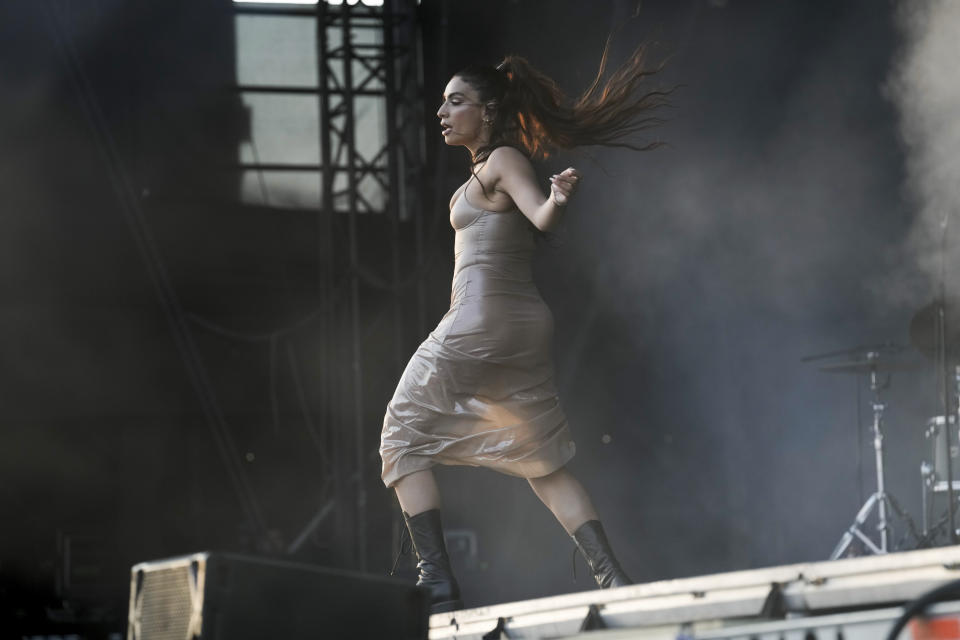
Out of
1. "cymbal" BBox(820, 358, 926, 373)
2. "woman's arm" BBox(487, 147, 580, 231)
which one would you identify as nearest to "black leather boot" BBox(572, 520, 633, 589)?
"woman's arm" BBox(487, 147, 580, 231)

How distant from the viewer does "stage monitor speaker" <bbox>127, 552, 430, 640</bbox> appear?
7.11ft

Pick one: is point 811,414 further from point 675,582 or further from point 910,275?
point 675,582

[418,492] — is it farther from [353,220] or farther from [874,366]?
[353,220]

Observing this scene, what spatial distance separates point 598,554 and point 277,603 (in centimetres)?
158

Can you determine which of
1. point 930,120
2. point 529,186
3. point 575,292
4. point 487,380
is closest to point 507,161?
point 529,186

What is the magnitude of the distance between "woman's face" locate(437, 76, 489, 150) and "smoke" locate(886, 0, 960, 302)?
9.82 feet

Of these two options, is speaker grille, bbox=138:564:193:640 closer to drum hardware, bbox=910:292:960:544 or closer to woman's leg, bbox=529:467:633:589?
woman's leg, bbox=529:467:633:589

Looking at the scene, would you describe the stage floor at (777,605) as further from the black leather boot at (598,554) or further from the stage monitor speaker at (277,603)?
the black leather boot at (598,554)

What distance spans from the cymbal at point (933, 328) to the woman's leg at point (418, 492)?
2.97 metres

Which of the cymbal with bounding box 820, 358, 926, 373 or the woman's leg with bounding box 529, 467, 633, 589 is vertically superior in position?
the cymbal with bounding box 820, 358, 926, 373

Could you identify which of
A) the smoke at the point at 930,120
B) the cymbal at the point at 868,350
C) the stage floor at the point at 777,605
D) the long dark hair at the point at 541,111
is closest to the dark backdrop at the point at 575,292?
the smoke at the point at 930,120

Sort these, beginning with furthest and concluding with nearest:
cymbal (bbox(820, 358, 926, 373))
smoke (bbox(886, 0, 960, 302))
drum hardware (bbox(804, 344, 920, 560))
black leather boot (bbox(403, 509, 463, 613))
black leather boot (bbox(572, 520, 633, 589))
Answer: cymbal (bbox(820, 358, 926, 373)) < drum hardware (bbox(804, 344, 920, 560)) < smoke (bbox(886, 0, 960, 302)) < black leather boot (bbox(403, 509, 463, 613)) < black leather boot (bbox(572, 520, 633, 589))

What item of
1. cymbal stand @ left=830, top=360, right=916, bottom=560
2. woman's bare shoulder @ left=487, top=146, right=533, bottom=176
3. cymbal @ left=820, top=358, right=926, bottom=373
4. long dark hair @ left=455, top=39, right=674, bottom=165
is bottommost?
cymbal stand @ left=830, top=360, right=916, bottom=560

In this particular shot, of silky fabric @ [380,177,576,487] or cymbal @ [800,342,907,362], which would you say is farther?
cymbal @ [800,342,907,362]
